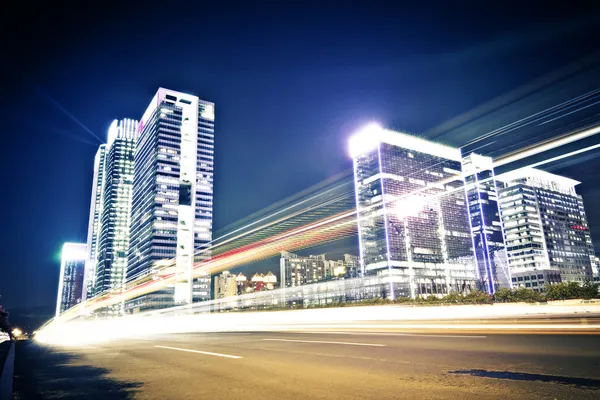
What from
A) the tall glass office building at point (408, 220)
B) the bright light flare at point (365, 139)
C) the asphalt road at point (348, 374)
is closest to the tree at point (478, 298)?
the asphalt road at point (348, 374)

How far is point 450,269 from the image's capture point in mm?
152750

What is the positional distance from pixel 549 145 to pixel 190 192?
147680mm

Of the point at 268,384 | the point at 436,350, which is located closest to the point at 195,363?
the point at 268,384

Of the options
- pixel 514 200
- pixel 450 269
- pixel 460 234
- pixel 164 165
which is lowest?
pixel 450 269

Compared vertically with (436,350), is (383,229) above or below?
above

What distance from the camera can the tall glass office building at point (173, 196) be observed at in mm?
148750

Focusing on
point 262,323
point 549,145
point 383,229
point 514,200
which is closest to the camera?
point 549,145

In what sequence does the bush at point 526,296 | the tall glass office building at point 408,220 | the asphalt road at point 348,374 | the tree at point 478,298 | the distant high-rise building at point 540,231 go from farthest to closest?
the distant high-rise building at point 540,231 → the tall glass office building at point 408,220 → the tree at point 478,298 → the bush at point 526,296 → the asphalt road at point 348,374

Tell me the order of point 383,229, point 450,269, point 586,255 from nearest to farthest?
point 383,229 < point 450,269 < point 586,255

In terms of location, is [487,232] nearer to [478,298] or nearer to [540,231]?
[540,231]

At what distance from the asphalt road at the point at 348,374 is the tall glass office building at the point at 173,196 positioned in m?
136

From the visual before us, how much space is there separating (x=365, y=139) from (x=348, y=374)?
484 ft

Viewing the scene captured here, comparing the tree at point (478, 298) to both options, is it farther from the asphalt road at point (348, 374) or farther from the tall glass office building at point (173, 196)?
the tall glass office building at point (173, 196)

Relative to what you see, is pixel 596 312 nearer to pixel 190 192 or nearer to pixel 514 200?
pixel 190 192
